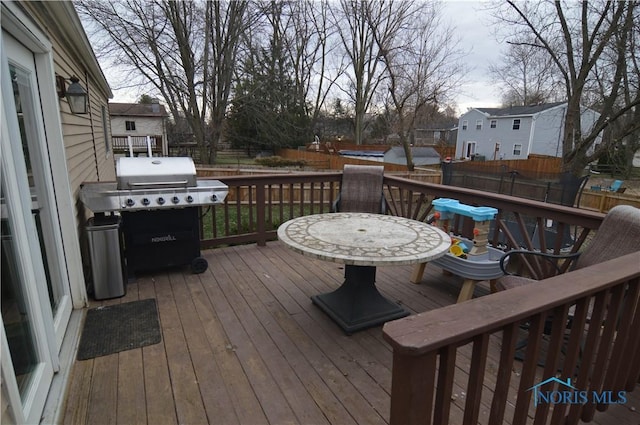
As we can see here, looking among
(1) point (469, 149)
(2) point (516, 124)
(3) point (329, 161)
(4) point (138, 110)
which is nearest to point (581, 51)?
(3) point (329, 161)

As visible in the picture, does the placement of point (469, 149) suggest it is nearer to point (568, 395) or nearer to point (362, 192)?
point (362, 192)

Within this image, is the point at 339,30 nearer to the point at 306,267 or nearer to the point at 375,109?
the point at 375,109

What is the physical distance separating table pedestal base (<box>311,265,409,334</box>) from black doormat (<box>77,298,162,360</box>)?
1.21 metres

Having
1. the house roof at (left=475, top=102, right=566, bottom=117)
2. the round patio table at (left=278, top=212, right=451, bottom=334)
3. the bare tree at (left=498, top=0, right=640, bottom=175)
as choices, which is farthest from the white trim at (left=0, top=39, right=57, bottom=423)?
the house roof at (left=475, top=102, right=566, bottom=117)

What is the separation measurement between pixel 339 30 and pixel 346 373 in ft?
67.0

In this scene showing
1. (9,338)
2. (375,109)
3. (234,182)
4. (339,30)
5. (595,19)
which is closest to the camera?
(9,338)

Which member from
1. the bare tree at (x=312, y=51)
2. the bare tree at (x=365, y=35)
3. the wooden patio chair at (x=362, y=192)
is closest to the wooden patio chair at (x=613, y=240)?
the wooden patio chair at (x=362, y=192)

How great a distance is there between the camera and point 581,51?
31.0ft

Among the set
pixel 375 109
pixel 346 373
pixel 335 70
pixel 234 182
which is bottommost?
pixel 346 373

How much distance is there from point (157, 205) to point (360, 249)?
1761mm

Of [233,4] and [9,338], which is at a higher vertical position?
[233,4]

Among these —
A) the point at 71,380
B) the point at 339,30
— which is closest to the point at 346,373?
the point at 71,380

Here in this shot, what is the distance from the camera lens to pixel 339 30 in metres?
19.2

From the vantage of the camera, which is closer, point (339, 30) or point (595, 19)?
point (595, 19)
